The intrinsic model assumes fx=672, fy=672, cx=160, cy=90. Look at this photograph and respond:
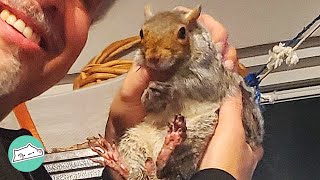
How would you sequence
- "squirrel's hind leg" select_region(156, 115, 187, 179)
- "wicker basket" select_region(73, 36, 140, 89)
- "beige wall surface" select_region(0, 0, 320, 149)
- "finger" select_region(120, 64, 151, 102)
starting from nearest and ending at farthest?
"squirrel's hind leg" select_region(156, 115, 187, 179) → "finger" select_region(120, 64, 151, 102) → "wicker basket" select_region(73, 36, 140, 89) → "beige wall surface" select_region(0, 0, 320, 149)

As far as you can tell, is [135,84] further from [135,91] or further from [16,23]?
[16,23]

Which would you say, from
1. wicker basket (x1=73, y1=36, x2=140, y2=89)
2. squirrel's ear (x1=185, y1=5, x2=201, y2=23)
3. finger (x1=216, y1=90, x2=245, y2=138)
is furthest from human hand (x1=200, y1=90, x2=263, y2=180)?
wicker basket (x1=73, y1=36, x2=140, y2=89)

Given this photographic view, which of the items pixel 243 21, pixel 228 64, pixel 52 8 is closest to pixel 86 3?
pixel 52 8

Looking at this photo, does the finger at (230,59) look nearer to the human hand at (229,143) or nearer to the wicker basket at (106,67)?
the human hand at (229,143)

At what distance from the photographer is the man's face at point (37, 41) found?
2.42 feet

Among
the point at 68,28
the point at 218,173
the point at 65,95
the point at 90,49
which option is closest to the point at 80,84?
the point at 65,95

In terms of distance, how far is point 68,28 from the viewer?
81cm

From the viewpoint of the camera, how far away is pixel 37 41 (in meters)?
0.76

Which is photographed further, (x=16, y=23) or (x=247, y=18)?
(x=247, y=18)

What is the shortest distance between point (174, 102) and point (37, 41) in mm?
170

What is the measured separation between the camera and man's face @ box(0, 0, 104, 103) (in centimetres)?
74

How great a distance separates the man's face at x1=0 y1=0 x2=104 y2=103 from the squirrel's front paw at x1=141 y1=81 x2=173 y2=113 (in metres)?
0.13

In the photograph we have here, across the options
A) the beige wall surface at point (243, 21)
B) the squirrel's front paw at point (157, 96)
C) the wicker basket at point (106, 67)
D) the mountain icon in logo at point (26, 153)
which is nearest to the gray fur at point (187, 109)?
the squirrel's front paw at point (157, 96)

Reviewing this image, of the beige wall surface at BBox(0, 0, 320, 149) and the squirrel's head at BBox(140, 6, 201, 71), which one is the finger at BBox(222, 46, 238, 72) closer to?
the squirrel's head at BBox(140, 6, 201, 71)
